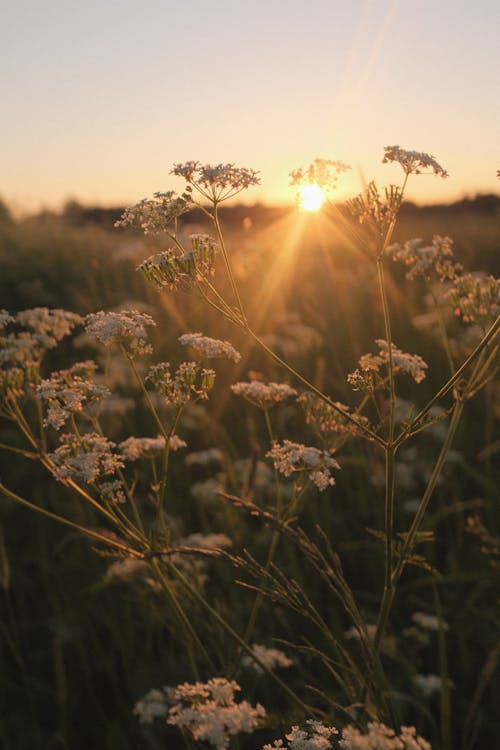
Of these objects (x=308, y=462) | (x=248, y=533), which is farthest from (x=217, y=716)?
(x=248, y=533)

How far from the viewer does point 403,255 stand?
3.90 m

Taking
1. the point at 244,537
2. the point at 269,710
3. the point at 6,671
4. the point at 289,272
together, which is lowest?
the point at 6,671

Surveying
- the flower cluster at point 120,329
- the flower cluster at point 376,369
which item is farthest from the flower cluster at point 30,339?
the flower cluster at point 376,369

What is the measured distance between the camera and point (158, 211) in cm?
309

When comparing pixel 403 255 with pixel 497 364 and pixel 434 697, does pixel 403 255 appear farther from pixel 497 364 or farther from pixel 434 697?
pixel 434 697

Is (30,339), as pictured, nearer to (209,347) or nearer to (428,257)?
(209,347)

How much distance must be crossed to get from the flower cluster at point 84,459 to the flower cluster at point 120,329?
1.44 ft

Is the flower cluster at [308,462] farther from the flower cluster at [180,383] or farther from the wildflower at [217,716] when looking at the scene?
the wildflower at [217,716]

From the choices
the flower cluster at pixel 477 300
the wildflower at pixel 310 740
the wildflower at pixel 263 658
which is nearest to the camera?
the wildflower at pixel 310 740

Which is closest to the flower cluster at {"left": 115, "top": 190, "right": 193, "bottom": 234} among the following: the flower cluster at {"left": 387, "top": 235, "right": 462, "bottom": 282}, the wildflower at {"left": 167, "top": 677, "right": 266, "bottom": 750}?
the flower cluster at {"left": 387, "top": 235, "right": 462, "bottom": 282}

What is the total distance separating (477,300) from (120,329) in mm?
1686

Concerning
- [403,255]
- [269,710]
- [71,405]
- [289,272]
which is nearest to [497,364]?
[403,255]

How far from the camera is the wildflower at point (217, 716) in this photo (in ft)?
7.48

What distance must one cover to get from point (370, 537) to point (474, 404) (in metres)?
2.70
